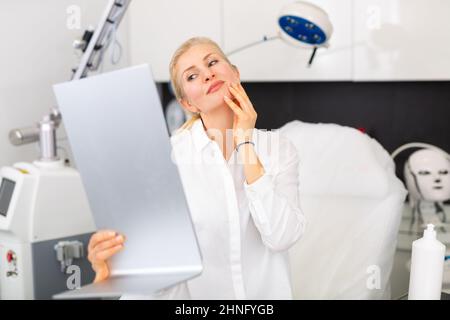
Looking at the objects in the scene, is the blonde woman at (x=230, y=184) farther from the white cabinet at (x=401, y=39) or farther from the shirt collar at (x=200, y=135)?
the white cabinet at (x=401, y=39)

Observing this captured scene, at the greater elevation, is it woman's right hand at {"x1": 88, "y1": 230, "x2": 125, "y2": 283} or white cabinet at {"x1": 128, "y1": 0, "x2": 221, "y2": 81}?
white cabinet at {"x1": 128, "y1": 0, "x2": 221, "y2": 81}

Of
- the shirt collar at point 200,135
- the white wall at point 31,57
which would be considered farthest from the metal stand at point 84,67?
the shirt collar at point 200,135

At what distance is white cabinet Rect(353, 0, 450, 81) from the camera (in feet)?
5.45

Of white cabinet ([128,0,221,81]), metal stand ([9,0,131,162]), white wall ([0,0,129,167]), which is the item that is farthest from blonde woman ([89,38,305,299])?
white cabinet ([128,0,221,81])

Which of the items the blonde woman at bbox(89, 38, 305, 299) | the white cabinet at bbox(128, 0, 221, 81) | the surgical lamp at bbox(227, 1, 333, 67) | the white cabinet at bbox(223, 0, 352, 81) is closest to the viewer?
the blonde woman at bbox(89, 38, 305, 299)

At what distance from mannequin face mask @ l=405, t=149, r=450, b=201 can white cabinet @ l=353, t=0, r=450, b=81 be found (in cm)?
22

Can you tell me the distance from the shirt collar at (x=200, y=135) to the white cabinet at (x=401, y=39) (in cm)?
93

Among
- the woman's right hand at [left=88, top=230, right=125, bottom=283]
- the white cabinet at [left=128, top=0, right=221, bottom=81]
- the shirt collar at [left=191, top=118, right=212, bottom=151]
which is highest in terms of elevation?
the white cabinet at [left=128, top=0, right=221, bottom=81]

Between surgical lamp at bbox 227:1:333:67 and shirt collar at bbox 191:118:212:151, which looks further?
surgical lamp at bbox 227:1:333:67

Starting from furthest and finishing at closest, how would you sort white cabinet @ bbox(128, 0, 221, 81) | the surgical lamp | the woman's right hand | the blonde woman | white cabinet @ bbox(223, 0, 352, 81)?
white cabinet @ bbox(128, 0, 221, 81) → white cabinet @ bbox(223, 0, 352, 81) → the surgical lamp → the blonde woman → the woman's right hand

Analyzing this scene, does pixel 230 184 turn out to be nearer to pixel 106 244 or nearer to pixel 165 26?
pixel 106 244

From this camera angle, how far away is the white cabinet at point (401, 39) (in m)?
1.66

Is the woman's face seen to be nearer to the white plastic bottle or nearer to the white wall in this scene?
the white plastic bottle

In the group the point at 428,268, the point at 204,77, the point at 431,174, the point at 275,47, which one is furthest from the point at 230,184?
the point at 275,47
